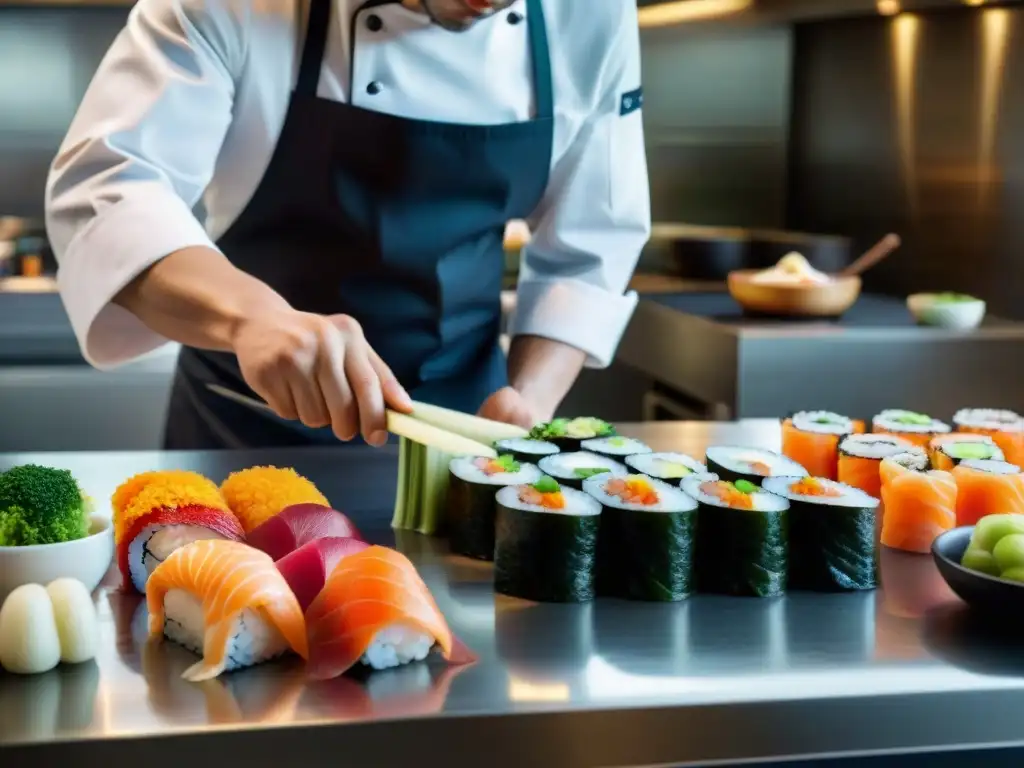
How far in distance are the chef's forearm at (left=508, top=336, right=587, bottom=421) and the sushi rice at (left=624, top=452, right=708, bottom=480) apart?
1.81ft

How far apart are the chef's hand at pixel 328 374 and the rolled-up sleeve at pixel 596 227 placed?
0.78m

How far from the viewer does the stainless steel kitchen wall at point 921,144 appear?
11.3 ft

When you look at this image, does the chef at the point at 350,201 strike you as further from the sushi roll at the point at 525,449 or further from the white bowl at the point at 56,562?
the white bowl at the point at 56,562

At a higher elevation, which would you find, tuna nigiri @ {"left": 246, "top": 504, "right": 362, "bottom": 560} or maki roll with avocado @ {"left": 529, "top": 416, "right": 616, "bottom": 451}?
maki roll with avocado @ {"left": 529, "top": 416, "right": 616, "bottom": 451}

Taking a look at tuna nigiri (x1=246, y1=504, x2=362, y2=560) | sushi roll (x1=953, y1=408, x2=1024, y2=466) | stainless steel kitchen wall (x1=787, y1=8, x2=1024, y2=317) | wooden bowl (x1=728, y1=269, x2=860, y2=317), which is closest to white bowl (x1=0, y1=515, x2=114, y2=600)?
tuna nigiri (x1=246, y1=504, x2=362, y2=560)

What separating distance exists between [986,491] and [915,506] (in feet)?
0.28

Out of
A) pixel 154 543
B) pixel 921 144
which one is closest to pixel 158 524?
pixel 154 543

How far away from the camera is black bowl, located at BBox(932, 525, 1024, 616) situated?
3.70ft

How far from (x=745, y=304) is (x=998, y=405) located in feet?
2.27

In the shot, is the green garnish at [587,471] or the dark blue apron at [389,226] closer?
Answer: the green garnish at [587,471]

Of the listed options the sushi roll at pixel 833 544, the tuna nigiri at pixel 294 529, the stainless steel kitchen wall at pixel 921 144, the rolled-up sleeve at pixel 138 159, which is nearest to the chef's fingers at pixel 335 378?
the tuna nigiri at pixel 294 529

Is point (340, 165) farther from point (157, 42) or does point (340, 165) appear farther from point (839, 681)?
point (839, 681)

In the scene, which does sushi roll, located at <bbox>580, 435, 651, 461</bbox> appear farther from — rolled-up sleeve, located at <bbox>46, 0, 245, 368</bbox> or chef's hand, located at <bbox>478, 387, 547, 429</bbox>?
rolled-up sleeve, located at <bbox>46, 0, 245, 368</bbox>

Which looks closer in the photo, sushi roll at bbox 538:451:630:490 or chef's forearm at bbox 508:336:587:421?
sushi roll at bbox 538:451:630:490
